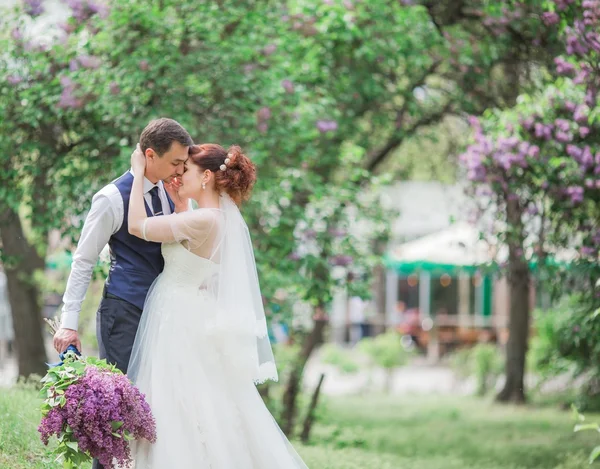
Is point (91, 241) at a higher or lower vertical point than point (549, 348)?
higher

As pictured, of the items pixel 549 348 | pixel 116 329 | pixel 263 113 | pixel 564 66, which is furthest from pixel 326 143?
pixel 116 329

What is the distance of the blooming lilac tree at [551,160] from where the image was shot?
752 centimetres

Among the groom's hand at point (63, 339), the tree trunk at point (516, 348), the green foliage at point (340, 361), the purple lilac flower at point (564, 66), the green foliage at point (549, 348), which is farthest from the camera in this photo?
the green foliage at point (340, 361)

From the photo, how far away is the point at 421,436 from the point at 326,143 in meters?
3.35

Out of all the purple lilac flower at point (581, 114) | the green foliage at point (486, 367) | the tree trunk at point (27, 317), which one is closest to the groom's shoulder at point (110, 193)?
the purple lilac flower at point (581, 114)

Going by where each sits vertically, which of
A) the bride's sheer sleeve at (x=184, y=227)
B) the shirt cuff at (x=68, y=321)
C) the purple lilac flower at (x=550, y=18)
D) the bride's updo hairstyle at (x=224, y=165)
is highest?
the purple lilac flower at (x=550, y=18)

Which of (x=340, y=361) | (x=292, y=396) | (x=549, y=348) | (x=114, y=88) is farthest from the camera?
(x=340, y=361)

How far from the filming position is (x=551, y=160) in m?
7.85

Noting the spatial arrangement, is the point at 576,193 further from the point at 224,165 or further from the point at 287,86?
the point at 224,165

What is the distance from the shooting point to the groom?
193 inches

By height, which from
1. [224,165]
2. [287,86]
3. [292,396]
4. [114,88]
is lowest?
[292,396]

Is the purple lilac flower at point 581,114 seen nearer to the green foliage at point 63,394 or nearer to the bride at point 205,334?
the bride at point 205,334

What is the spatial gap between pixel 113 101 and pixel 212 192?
2.43 metres

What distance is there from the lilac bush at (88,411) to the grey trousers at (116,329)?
0.42 m
